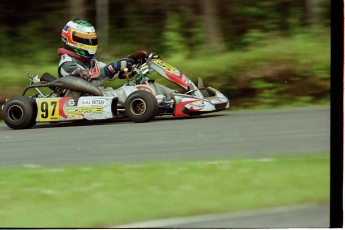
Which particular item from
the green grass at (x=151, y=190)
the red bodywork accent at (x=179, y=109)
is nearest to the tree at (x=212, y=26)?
the red bodywork accent at (x=179, y=109)

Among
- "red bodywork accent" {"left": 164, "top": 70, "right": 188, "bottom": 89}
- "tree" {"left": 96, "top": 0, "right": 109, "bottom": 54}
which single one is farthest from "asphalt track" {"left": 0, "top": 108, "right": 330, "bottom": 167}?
"tree" {"left": 96, "top": 0, "right": 109, "bottom": 54}

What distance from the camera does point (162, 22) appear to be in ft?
33.5

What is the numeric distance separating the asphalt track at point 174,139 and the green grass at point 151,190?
34 centimetres

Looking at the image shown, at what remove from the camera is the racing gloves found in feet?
27.5

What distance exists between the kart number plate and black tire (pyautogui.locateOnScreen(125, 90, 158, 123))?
0.81 m

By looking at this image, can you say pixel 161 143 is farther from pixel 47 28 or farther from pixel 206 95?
pixel 47 28

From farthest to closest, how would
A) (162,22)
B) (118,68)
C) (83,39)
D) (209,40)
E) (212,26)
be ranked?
(162,22)
(212,26)
(209,40)
(118,68)
(83,39)

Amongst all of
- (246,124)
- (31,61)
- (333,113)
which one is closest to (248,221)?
(333,113)

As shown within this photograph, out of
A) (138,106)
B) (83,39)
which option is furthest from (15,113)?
(138,106)

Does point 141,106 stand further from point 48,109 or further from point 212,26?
point 212,26

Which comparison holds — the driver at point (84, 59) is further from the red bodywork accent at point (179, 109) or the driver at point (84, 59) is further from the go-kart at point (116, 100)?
the red bodywork accent at point (179, 109)

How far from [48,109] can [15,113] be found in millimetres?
397

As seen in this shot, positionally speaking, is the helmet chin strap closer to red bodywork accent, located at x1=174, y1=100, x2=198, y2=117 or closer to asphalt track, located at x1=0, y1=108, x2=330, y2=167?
asphalt track, located at x1=0, y1=108, x2=330, y2=167

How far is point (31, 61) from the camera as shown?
9.29 meters
